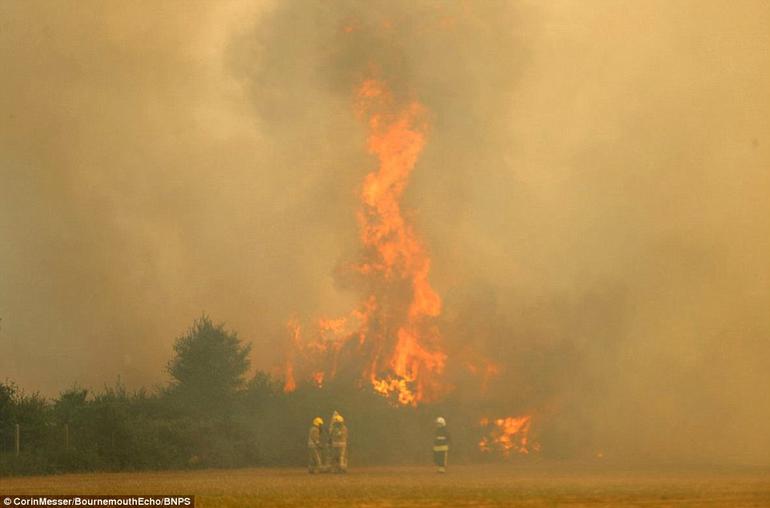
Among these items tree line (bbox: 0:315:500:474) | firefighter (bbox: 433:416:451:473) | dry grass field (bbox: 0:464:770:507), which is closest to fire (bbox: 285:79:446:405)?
tree line (bbox: 0:315:500:474)

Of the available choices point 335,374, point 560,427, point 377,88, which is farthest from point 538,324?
point 377,88

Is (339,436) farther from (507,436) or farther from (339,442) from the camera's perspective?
(507,436)

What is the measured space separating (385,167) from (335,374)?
10.6 metres

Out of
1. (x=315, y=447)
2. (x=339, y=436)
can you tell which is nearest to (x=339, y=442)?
(x=339, y=436)

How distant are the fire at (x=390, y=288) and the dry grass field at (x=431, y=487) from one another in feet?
33.1

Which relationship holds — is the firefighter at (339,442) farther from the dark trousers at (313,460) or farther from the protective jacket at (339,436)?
the dark trousers at (313,460)

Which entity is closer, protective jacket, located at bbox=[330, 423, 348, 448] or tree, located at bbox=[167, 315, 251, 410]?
protective jacket, located at bbox=[330, 423, 348, 448]

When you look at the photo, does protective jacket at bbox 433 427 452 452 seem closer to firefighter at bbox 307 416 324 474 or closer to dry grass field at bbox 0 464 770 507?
dry grass field at bbox 0 464 770 507

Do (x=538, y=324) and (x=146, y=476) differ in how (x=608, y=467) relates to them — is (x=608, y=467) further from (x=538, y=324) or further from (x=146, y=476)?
(x=146, y=476)

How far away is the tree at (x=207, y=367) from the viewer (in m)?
50.4

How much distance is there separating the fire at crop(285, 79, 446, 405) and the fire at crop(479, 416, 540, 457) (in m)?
3.17

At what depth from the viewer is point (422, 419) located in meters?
50.6

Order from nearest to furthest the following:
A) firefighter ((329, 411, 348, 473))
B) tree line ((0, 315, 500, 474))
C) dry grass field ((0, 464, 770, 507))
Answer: dry grass field ((0, 464, 770, 507)) < firefighter ((329, 411, 348, 473)) < tree line ((0, 315, 500, 474))

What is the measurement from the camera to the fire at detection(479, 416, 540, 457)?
5012 cm
